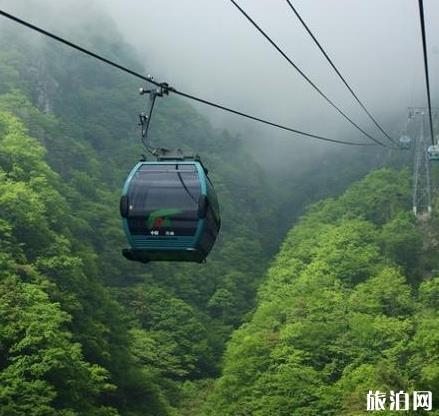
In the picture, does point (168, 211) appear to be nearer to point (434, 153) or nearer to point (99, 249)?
point (434, 153)

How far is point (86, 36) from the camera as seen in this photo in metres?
143

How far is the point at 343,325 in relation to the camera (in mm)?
49094

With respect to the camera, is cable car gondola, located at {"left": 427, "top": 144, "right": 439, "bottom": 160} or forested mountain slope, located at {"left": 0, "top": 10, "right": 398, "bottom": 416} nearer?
forested mountain slope, located at {"left": 0, "top": 10, "right": 398, "bottom": 416}

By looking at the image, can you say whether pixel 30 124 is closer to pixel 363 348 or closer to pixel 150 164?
pixel 363 348

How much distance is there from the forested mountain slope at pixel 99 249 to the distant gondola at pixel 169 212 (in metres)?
20.1

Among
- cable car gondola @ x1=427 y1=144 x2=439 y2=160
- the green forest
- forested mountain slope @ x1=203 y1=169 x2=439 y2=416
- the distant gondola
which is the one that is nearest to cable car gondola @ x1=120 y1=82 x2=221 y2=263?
the distant gondola

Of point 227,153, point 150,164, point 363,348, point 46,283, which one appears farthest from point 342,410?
point 227,153

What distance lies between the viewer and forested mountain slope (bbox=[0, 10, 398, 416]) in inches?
1486

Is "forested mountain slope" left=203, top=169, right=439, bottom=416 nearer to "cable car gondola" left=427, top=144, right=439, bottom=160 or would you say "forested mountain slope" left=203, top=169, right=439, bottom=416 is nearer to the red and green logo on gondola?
"cable car gondola" left=427, top=144, right=439, bottom=160

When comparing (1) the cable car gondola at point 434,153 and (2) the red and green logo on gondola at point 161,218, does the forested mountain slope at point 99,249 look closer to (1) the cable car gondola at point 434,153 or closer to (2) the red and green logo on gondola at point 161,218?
(2) the red and green logo on gondola at point 161,218

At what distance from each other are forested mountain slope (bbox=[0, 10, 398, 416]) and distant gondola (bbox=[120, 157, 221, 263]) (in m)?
20.1

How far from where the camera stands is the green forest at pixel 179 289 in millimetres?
38812

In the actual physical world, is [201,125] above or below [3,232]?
above

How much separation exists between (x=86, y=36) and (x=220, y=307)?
8096 centimetres
